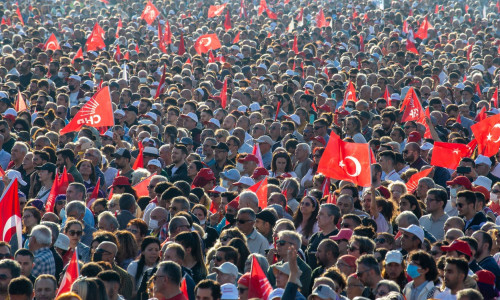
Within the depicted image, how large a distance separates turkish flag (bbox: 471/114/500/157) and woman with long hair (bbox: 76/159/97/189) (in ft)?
17.2

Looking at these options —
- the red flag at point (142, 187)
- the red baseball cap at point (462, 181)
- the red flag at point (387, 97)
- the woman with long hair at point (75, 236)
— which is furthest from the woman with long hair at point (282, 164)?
the red flag at point (387, 97)

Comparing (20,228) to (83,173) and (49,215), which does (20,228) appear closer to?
(49,215)

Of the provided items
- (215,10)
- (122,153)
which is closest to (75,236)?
(122,153)

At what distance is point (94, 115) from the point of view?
1508 cm

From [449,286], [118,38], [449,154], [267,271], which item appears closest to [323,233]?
[267,271]

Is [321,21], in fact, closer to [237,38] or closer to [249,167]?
[237,38]

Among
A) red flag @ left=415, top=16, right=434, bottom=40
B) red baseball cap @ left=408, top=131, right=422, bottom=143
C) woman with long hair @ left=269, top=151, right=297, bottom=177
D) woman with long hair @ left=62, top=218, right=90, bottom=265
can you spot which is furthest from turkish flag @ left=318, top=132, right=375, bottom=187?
red flag @ left=415, top=16, right=434, bottom=40

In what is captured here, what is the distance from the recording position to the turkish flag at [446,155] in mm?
12635

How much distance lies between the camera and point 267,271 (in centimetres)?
834

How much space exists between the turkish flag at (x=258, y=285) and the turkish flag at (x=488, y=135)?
21.5 feet

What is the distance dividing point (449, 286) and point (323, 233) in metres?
2.18

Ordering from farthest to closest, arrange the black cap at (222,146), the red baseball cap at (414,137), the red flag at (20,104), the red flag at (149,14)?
the red flag at (149,14), the red flag at (20,104), the red baseball cap at (414,137), the black cap at (222,146)

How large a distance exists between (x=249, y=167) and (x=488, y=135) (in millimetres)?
3362

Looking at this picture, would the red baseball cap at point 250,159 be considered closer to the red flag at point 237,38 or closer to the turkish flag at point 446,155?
the turkish flag at point 446,155
